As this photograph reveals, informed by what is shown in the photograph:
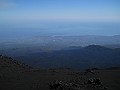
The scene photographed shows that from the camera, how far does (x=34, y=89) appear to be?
15.2 m

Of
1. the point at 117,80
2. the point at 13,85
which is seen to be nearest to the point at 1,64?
the point at 13,85

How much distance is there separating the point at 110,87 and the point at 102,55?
6515 centimetres

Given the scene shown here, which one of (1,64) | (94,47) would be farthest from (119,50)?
(1,64)

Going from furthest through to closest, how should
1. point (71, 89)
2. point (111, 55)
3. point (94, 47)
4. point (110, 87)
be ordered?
point (94, 47)
point (111, 55)
point (110, 87)
point (71, 89)

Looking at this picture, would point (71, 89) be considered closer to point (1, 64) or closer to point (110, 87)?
point (110, 87)

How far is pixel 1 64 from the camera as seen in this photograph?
28391 mm

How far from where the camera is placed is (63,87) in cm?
1509

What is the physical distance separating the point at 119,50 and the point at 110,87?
6830 centimetres

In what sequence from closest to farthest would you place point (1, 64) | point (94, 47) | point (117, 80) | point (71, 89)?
point (71, 89)
point (117, 80)
point (1, 64)
point (94, 47)

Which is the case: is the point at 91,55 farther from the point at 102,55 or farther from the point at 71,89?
the point at 71,89

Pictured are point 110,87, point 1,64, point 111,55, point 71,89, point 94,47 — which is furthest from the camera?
point 94,47

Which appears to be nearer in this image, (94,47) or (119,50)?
(119,50)

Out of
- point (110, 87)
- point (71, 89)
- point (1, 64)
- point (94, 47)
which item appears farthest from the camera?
point (94, 47)

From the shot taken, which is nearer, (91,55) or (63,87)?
(63,87)
